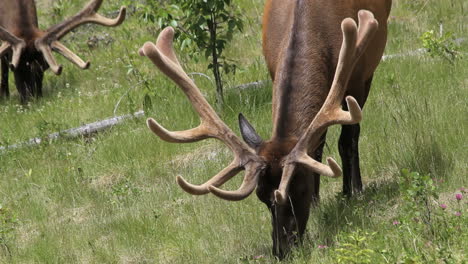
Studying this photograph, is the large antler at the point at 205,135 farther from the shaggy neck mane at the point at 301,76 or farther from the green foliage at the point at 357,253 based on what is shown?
the green foliage at the point at 357,253

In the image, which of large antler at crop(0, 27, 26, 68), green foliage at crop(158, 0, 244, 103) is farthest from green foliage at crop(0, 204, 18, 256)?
large antler at crop(0, 27, 26, 68)

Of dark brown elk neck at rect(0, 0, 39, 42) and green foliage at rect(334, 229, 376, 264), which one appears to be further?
dark brown elk neck at rect(0, 0, 39, 42)

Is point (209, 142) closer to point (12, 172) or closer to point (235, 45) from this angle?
point (12, 172)

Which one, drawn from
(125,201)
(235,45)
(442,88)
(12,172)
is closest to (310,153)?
(125,201)

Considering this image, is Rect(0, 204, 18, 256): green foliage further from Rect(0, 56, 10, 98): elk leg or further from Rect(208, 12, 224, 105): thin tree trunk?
Rect(0, 56, 10, 98): elk leg

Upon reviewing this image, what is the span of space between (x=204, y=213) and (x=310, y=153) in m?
1.53

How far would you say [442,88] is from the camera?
855 cm

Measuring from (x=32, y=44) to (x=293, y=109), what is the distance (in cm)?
698

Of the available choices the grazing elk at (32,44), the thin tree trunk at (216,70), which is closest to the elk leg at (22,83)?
the grazing elk at (32,44)

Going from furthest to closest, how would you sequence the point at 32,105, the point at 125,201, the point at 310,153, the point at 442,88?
the point at 32,105, the point at 442,88, the point at 125,201, the point at 310,153

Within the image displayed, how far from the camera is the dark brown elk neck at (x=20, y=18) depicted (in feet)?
40.0

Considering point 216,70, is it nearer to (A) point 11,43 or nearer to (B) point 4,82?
(A) point 11,43

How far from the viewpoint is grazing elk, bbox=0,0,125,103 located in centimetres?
1181

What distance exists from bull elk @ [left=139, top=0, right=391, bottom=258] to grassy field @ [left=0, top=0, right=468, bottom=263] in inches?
15.2
